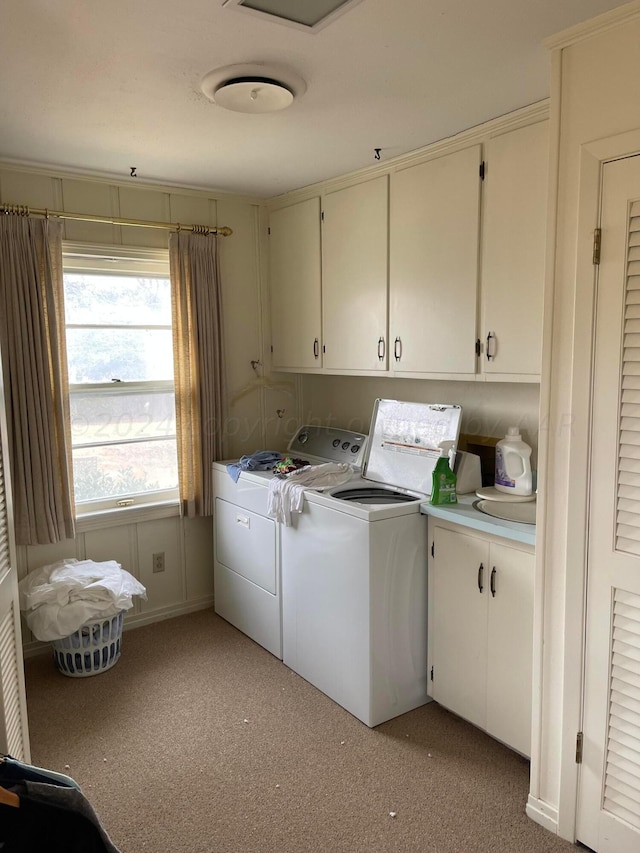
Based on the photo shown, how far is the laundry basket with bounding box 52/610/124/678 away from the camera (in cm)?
294

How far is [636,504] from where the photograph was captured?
1717 mm

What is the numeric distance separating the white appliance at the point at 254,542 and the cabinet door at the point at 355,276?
1.63 feet

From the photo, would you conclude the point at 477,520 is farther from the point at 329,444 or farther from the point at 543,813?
the point at 329,444

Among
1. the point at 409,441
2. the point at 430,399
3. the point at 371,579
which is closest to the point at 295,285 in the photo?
the point at 430,399

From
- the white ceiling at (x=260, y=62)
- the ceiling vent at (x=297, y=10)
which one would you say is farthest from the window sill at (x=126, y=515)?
the ceiling vent at (x=297, y=10)

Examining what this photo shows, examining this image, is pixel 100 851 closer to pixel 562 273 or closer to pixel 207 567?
pixel 562 273

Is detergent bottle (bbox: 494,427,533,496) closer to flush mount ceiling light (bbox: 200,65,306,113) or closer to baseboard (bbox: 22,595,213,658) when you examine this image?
flush mount ceiling light (bbox: 200,65,306,113)

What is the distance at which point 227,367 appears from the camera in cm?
368

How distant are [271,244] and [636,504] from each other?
2.70 meters

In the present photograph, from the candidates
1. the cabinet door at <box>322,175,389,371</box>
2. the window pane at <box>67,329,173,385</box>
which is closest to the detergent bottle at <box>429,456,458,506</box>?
the cabinet door at <box>322,175,389,371</box>

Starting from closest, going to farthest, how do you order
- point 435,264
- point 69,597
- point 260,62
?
point 260,62
point 435,264
point 69,597

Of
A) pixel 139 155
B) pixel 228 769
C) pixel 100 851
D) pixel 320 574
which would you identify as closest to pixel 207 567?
pixel 320 574

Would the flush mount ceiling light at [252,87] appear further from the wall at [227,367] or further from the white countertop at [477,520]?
the white countertop at [477,520]

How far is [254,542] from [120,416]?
1025mm
